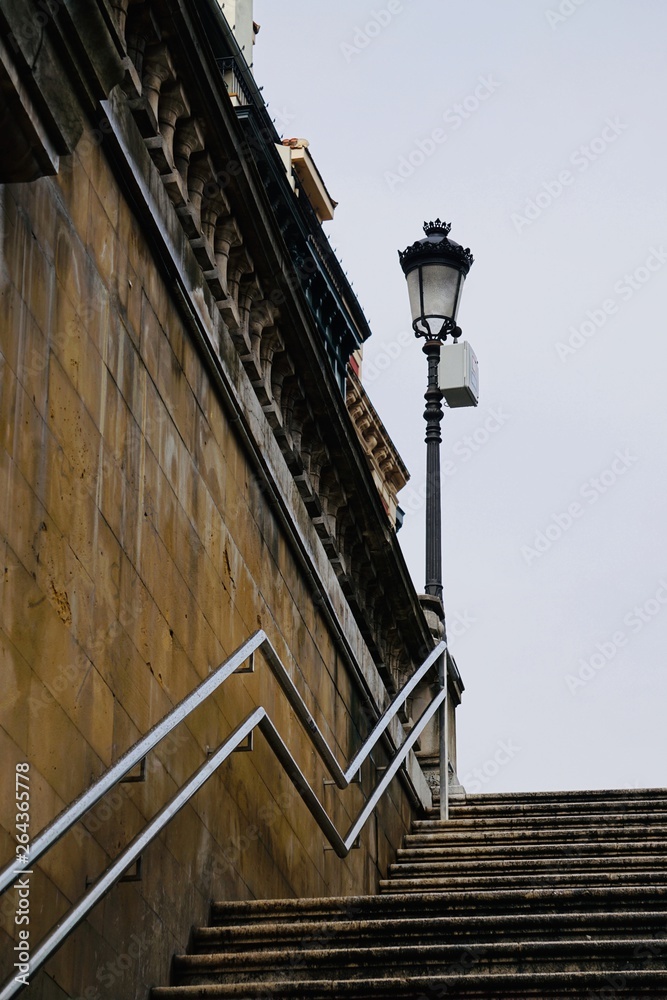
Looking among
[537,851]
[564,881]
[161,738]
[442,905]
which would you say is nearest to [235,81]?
[537,851]

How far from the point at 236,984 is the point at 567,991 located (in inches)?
46.6

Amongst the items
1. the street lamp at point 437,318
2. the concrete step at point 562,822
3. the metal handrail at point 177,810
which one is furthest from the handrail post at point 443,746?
the street lamp at point 437,318

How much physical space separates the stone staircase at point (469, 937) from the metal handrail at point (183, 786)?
66cm

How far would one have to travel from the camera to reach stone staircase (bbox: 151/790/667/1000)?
5.76 m

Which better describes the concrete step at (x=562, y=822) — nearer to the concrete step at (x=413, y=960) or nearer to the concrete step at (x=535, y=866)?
the concrete step at (x=535, y=866)

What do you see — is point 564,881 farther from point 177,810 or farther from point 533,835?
point 177,810

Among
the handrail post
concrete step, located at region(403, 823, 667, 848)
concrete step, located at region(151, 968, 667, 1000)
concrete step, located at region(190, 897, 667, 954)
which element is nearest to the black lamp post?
the handrail post

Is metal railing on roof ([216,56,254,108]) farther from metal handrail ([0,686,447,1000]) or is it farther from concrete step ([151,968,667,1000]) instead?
concrete step ([151,968,667,1000])

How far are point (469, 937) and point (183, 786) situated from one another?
1.24 metres

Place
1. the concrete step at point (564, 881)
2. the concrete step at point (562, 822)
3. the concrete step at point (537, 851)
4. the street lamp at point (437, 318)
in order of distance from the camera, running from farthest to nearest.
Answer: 1. the street lamp at point (437, 318)
2. the concrete step at point (562, 822)
3. the concrete step at point (537, 851)
4. the concrete step at point (564, 881)

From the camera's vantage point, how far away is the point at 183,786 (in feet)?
20.6

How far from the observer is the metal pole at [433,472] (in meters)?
12.7

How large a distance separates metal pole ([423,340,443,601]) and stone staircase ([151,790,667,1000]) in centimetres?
382

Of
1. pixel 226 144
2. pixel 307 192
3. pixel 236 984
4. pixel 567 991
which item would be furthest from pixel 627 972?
pixel 307 192
